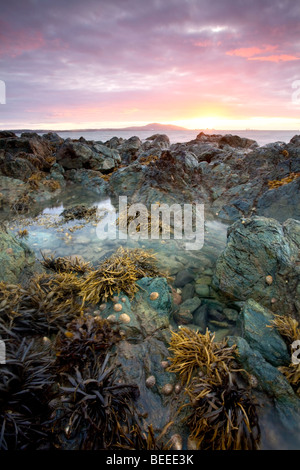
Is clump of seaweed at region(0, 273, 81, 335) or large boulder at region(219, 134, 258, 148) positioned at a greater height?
large boulder at region(219, 134, 258, 148)

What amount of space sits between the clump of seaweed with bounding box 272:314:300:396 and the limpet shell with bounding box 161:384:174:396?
142 cm

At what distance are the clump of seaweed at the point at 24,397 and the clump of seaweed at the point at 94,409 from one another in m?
0.16

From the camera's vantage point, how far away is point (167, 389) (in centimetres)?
272

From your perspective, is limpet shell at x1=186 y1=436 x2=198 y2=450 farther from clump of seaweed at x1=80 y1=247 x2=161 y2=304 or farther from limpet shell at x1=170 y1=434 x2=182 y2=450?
clump of seaweed at x1=80 y1=247 x2=161 y2=304

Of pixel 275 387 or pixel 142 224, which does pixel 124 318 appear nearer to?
pixel 275 387

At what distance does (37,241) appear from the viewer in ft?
23.5

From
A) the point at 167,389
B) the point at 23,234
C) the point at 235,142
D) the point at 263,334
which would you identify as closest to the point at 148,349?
the point at 167,389

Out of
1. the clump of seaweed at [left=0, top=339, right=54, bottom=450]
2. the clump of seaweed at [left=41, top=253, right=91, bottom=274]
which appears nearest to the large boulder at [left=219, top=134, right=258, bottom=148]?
the clump of seaweed at [left=41, top=253, right=91, bottom=274]

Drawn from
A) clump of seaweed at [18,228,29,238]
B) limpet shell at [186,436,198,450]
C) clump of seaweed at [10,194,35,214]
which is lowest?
limpet shell at [186,436,198,450]

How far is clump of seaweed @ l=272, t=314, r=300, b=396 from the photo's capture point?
8.82 ft

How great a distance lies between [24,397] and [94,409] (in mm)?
755

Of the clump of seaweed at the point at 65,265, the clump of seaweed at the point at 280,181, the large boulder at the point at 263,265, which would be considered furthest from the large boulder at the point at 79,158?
the large boulder at the point at 263,265
